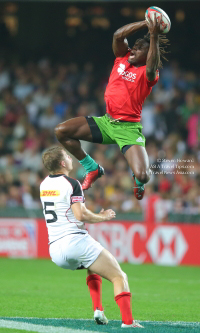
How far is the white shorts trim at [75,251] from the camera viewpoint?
5.92 meters

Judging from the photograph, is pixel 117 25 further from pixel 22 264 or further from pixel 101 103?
pixel 22 264

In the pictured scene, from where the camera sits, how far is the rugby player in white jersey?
19.4 ft

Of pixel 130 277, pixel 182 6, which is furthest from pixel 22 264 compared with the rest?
pixel 182 6

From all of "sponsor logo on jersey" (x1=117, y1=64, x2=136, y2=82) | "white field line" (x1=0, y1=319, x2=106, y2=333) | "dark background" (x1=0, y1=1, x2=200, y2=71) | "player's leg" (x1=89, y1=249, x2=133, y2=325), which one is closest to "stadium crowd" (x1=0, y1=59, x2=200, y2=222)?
"dark background" (x1=0, y1=1, x2=200, y2=71)

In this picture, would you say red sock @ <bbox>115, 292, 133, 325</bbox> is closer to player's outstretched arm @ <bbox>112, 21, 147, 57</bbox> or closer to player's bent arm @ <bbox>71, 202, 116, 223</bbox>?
player's bent arm @ <bbox>71, 202, 116, 223</bbox>

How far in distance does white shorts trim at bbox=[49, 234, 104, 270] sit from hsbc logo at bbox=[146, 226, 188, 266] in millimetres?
8049

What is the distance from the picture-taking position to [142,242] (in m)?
14.1

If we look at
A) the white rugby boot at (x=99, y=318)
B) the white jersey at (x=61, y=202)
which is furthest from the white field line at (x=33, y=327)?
the white jersey at (x=61, y=202)

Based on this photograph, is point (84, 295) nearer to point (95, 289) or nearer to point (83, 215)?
point (95, 289)

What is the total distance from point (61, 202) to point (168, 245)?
8.32 meters

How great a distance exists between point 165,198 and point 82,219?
8.40m

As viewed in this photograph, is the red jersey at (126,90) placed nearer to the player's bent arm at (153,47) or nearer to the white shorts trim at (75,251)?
the player's bent arm at (153,47)

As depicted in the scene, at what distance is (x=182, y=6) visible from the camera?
18750mm

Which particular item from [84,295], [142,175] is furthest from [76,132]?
[84,295]
